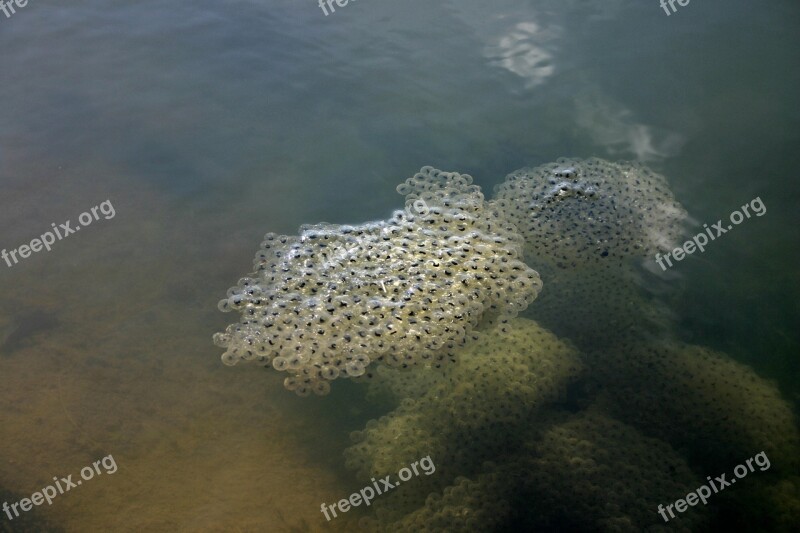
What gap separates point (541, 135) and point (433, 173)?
1.88 feet

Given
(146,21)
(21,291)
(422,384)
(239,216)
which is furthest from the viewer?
(146,21)

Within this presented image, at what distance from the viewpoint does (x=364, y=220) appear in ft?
9.57

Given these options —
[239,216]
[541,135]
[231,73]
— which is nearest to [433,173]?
[541,135]

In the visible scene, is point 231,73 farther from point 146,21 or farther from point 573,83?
point 573,83

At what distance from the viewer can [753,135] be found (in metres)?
3.23

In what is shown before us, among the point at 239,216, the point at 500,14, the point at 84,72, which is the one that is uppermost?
the point at 84,72
